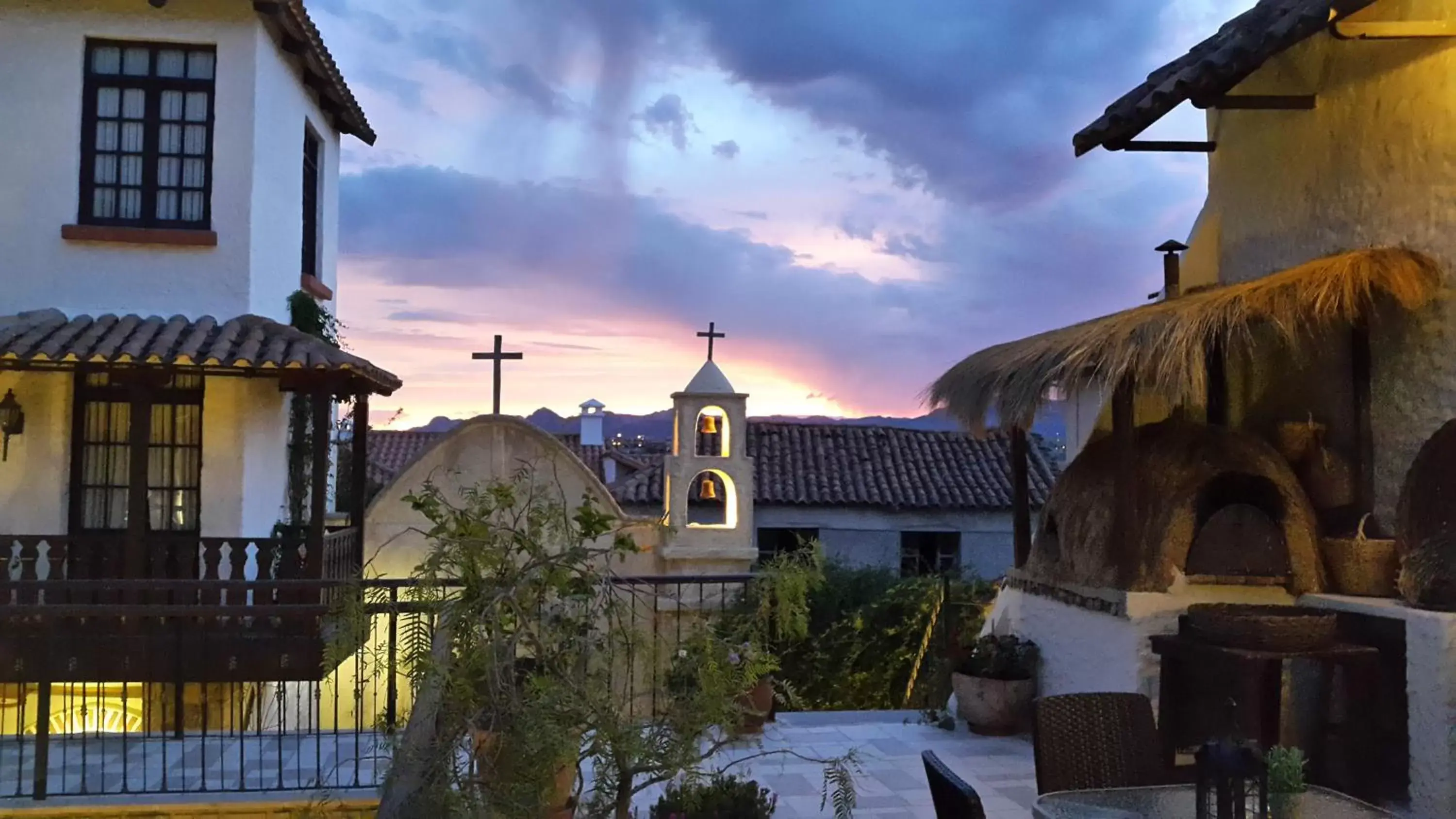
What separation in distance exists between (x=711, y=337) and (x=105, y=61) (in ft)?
19.9

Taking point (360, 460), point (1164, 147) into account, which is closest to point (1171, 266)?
point (1164, 147)

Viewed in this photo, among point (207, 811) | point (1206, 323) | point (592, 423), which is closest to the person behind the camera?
point (207, 811)

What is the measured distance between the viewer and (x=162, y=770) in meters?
5.43

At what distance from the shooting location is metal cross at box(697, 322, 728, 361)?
11531 mm

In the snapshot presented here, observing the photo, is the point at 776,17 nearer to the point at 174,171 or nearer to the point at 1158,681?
the point at 174,171

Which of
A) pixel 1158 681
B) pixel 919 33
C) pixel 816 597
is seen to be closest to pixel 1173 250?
pixel 1158 681

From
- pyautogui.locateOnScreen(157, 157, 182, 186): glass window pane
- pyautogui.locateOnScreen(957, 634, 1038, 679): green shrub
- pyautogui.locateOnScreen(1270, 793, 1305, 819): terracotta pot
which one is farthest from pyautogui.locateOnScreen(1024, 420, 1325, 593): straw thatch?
pyautogui.locateOnScreen(157, 157, 182, 186): glass window pane

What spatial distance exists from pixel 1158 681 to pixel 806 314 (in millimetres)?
7341

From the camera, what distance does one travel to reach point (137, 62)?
8.84 metres

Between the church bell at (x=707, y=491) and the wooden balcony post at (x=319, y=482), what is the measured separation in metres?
8.34

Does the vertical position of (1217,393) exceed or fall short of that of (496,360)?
it falls short

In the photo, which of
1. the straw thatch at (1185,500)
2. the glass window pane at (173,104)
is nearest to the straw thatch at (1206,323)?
the straw thatch at (1185,500)

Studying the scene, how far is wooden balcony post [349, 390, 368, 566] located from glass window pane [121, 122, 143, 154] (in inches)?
107

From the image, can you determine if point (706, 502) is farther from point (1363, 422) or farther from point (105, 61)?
point (1363, 422)
